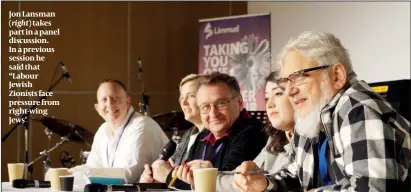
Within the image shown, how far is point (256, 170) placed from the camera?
2.10 m

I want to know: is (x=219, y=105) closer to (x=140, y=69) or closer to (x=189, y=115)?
(x=189, y=115)

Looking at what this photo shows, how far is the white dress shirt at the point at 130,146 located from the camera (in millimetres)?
3588

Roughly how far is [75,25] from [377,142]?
17.6ft

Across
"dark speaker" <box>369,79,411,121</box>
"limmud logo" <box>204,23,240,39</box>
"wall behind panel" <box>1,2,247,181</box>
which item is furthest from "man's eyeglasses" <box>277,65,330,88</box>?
"wall behind panel" <box>1,2,247,181</box>

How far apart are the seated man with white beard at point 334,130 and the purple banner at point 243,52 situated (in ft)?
13.2

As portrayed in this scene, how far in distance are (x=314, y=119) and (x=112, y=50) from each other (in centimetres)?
516

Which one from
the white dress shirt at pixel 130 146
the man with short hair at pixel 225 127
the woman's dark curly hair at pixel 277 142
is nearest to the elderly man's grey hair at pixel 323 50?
the woman's dark curly hair at pixel 277 142

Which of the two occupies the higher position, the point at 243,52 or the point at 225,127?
the point at 243,52

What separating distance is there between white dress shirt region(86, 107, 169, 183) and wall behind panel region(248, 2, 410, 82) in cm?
184

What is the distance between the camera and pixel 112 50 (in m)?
6.77

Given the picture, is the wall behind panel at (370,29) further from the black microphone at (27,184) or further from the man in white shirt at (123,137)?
the black microphone at (27,184)

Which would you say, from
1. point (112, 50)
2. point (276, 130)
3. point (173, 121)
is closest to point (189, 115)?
point (276, 130)

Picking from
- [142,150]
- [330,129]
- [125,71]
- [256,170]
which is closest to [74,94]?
[125,71]

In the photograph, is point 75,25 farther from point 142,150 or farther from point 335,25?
point 142,150
